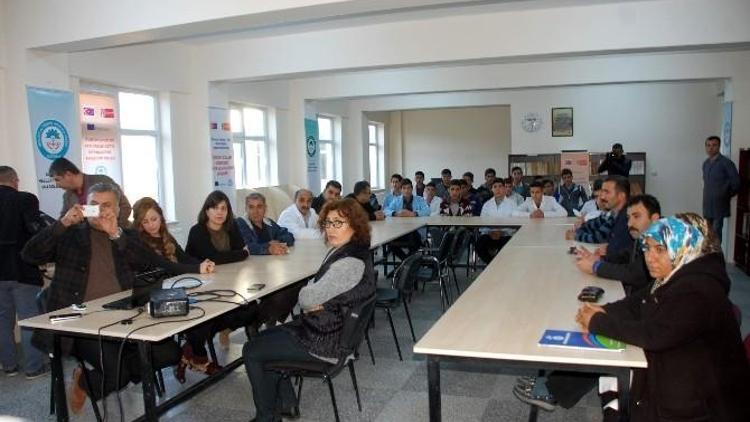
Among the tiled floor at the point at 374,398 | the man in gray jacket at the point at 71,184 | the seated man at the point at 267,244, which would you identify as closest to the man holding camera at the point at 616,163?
the seated man at the point at 267,244

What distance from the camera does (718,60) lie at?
26.4 feet

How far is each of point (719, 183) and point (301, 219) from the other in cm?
535

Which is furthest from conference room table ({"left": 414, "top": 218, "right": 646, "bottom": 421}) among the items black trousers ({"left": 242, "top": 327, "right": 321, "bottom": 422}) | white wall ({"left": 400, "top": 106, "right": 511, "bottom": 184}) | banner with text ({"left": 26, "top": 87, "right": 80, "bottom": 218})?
white wall ({"left": 400, "top": 106, "right": 511, "bottom": 184})

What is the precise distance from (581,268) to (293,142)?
7.46m

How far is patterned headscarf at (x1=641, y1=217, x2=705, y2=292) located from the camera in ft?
6.88

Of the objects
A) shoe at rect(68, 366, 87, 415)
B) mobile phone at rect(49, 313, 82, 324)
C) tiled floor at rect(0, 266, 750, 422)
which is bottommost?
tiled floor at rect(0, 266, 750, 422)

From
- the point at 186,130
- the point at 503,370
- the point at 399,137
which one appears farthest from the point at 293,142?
the point at 503,370

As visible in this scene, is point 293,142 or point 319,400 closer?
point 319,400

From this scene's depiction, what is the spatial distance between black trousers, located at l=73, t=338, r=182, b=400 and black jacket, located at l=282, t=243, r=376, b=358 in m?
0.81

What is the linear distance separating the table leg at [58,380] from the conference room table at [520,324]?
1838 mm

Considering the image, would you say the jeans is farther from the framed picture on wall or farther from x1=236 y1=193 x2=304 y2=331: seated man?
the framed picture on wall

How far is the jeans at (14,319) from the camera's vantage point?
13.1ft

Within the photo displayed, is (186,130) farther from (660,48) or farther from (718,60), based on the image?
(718,60)

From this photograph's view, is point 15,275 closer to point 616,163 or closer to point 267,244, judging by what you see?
point 267,244
